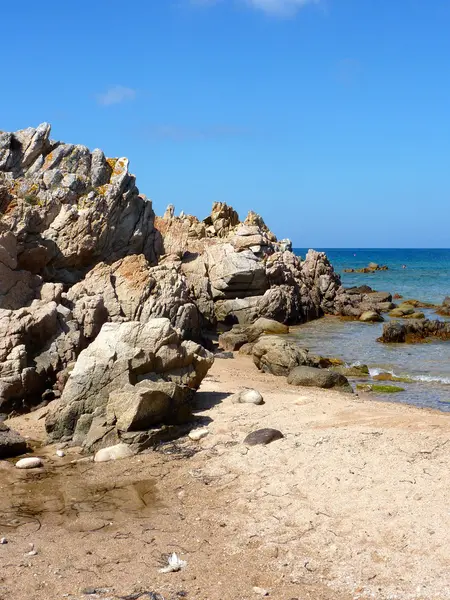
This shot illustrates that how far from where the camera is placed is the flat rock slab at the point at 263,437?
1202 cm

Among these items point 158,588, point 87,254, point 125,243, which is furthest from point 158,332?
point 125,243

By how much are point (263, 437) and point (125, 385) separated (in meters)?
3.08

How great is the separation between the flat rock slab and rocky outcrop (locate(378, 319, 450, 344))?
18789 mm

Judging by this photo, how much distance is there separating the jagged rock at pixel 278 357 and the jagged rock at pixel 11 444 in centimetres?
1116

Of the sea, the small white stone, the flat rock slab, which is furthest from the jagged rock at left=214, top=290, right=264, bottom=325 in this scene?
the flat rock slab

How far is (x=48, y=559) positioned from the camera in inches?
314

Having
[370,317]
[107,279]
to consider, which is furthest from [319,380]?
[370,317]

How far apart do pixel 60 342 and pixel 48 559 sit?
8.81 meters

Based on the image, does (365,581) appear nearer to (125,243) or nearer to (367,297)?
(125,243)

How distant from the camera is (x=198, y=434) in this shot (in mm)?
12781

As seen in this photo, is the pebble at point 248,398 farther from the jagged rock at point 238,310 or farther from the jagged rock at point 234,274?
the jagged rock at point 234,274

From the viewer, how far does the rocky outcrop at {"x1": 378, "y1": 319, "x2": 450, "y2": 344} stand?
29.9 metres

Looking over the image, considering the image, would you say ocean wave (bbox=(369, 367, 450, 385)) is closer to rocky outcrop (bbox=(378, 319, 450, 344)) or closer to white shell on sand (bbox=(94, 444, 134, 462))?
rocky outcrop (bbox=(378, 319, 450, 344))

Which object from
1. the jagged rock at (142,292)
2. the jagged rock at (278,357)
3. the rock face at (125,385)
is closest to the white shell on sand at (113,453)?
the rock face at (125,385)
